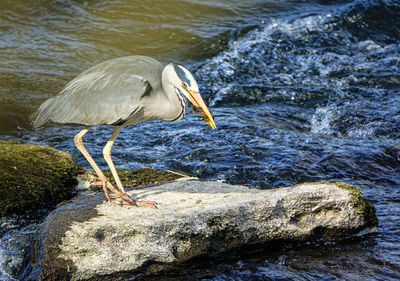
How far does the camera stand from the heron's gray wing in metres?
4.55

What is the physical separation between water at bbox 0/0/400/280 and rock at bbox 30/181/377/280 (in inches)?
7.3

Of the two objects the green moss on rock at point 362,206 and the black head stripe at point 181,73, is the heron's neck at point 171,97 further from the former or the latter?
the green moss on rock at point 362,206

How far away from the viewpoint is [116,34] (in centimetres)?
1093

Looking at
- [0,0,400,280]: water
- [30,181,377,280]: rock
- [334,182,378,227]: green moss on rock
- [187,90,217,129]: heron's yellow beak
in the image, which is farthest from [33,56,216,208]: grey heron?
[334,182,378,227]: green moss on rock

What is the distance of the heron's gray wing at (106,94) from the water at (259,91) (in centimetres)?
105

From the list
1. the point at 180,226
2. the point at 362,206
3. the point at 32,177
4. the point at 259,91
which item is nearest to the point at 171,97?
the point at 180,226

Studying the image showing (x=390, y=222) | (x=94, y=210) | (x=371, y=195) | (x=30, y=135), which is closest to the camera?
(x=94, y=210)

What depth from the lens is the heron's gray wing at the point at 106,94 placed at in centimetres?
455

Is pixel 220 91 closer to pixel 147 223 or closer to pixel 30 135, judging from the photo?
pixel 30 135

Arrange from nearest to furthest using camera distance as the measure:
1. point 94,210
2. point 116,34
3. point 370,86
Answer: point 94,210, point 370,86, point 116,34

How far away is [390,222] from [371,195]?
0.74m

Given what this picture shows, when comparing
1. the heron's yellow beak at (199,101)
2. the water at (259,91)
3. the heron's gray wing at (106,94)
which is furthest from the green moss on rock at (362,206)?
the heron's gray wing at (106,94)

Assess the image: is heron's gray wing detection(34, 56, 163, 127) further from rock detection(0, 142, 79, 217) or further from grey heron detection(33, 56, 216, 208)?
rock detection(0, 142, 79, 217)

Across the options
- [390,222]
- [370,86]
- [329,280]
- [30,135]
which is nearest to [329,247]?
[329,280]
